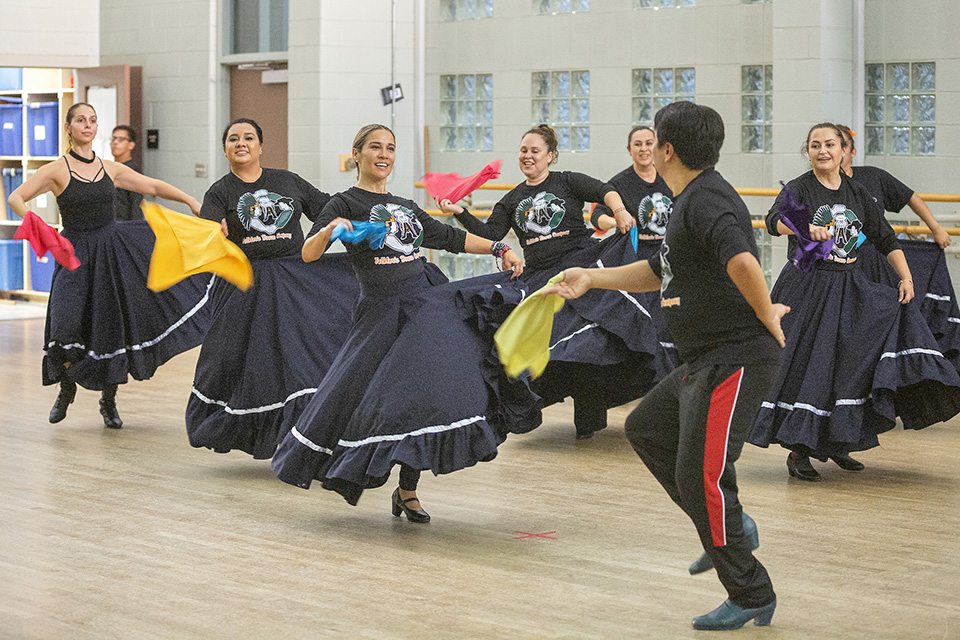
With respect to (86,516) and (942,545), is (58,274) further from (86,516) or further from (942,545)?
(942,545)

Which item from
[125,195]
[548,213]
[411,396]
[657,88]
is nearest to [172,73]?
[125,195]

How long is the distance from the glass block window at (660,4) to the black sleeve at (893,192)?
3.21m

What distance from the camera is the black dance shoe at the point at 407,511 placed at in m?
4.23

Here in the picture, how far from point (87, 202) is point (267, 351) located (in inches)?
63.9

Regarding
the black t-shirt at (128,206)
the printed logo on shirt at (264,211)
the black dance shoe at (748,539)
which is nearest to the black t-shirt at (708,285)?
the black dance shoe at (748,539)

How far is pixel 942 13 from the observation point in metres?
7.44

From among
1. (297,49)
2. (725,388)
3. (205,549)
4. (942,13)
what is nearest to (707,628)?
(725,388)

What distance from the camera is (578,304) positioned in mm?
5598

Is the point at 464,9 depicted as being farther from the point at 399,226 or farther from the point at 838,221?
the point at 399,226

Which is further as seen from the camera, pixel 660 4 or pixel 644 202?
pixel 660 4

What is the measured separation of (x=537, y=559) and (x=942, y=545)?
126 centimetres

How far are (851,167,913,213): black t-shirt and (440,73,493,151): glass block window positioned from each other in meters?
4.38

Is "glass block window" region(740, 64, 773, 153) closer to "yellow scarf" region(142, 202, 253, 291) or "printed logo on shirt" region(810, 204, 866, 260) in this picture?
"printed logo on shirt" region(810, 204, 866, 260)

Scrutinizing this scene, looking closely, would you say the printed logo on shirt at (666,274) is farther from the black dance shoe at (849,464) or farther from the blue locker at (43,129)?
the blue locker at (43,129)
